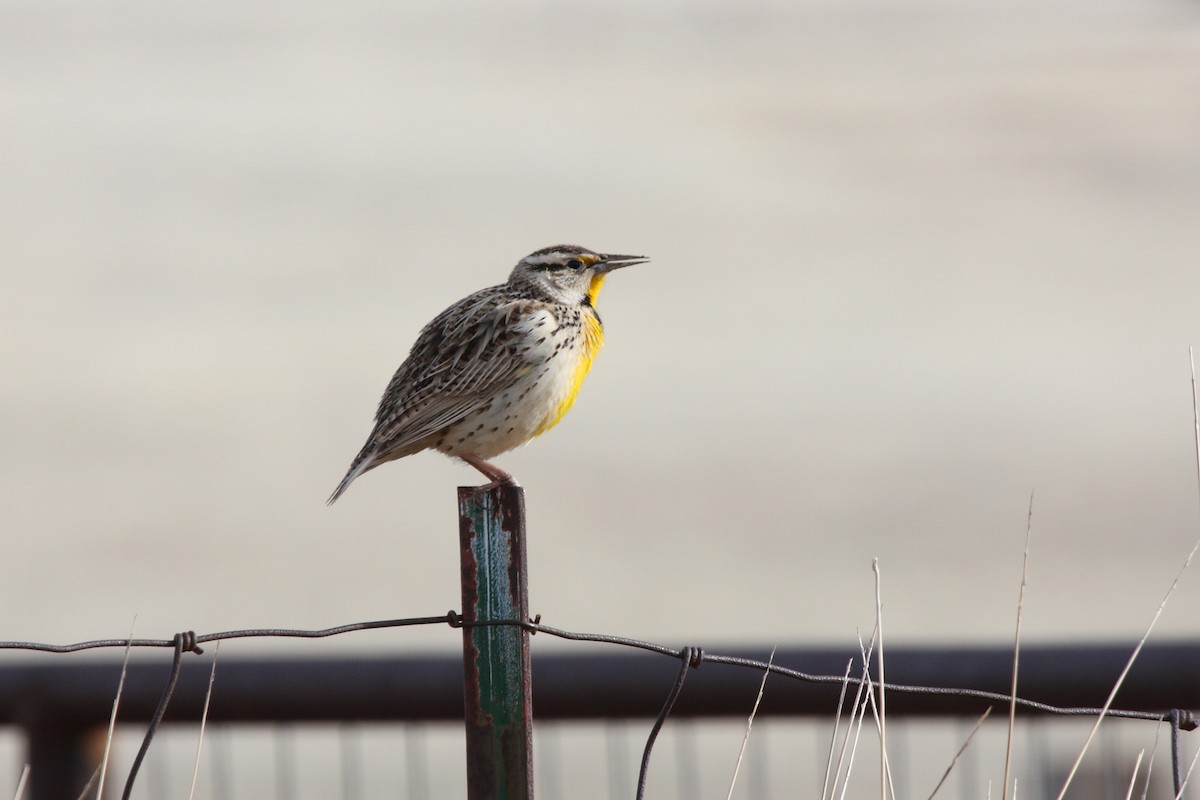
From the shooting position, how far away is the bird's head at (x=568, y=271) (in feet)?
15.8

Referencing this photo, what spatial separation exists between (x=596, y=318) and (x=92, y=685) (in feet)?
5.92

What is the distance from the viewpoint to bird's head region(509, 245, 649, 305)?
15.8 ft

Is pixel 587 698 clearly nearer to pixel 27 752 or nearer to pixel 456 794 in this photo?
pixel 27 752

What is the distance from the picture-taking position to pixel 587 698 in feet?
12.6

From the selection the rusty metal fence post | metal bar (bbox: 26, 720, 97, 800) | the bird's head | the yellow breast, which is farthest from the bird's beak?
the rusty metal fence post

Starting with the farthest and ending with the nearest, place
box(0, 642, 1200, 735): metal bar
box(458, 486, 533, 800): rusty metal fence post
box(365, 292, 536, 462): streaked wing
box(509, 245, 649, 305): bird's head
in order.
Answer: box(509, 245, 649, 305): bird's head
box(365, 292, 536, 462): streaked wing
box(0, 642, 1200, 735): metal bar
box(458, 486, 533, 800): rusty metal fence post

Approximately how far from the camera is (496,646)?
7.79 ft

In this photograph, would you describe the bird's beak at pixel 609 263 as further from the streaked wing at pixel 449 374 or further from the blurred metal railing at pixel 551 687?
the blurred metal railing at pixel 551 687

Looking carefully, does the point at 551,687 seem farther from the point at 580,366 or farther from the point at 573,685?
the point at 580,366

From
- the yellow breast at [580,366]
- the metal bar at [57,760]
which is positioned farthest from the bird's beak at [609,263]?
the metal bar at [57,760]

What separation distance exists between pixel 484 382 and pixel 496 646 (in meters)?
1.91

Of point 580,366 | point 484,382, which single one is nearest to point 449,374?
point 484,382

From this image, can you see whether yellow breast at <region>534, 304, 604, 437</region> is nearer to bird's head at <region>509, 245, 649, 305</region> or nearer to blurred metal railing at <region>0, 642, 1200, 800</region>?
bird's head at <region>509, 245, 649, 305</region>

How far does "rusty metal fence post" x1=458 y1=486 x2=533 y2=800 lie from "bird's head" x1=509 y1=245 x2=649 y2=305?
2.42 m
